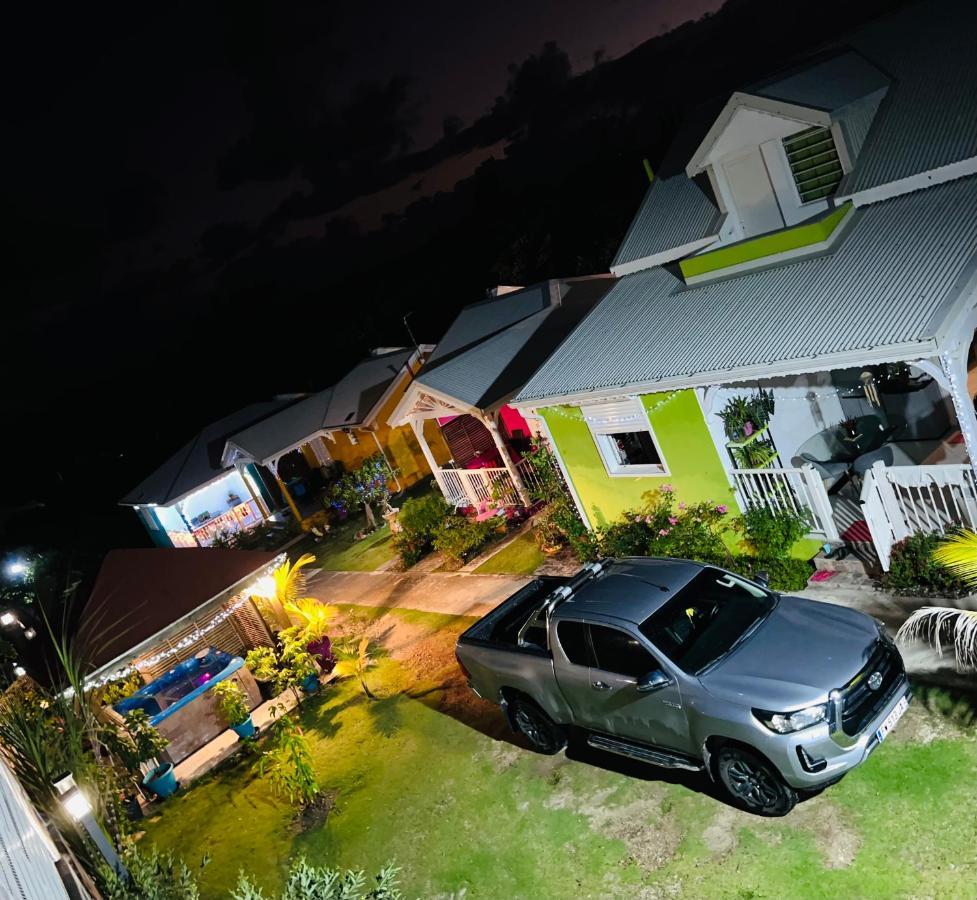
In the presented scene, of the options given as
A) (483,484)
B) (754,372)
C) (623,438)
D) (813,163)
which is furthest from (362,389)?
(754,372)

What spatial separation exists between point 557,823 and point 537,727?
4.23ft

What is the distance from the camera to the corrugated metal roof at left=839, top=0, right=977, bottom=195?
→ 972 centimetres

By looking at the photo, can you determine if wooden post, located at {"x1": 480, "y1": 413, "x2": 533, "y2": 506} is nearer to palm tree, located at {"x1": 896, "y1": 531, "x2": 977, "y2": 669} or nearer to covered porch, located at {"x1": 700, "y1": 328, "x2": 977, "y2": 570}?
covered porch, located at {"x1": 700, "y1": 328, "x2": 977, "y2": 570}

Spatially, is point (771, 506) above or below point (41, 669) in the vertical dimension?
below

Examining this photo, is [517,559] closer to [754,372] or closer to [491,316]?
[754,372]

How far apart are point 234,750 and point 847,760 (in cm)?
998

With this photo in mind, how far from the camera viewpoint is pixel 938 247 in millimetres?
8742

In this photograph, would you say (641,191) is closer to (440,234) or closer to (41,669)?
(440,234)

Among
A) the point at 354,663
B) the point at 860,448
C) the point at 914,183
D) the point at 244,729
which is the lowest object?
the point at 244,729

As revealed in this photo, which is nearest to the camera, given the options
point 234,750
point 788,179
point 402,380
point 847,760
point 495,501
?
point 847,760

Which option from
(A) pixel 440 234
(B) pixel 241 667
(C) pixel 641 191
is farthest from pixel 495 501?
(A) pixel 440 234

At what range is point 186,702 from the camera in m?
12.2

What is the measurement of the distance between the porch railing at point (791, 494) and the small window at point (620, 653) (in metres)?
4.24

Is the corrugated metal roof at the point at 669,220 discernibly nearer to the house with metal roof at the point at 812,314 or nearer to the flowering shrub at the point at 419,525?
the house with metal roof at the point at 812,314
